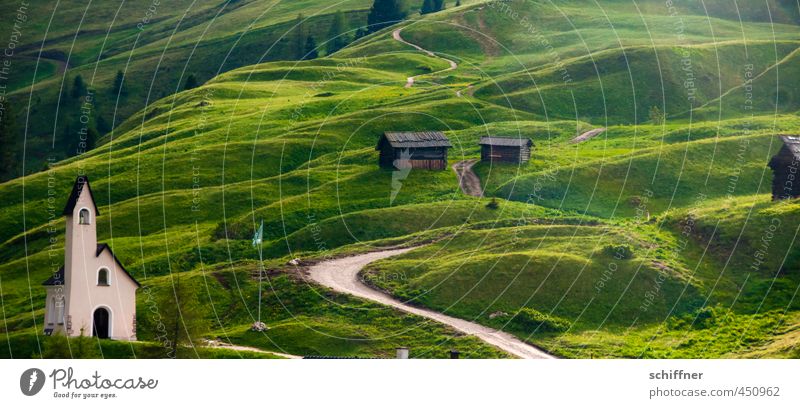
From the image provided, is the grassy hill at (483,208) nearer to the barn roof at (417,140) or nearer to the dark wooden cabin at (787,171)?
the dark wooden cabin at (787,171)

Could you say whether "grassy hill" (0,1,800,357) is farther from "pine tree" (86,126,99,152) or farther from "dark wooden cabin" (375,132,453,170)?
"pine tree" (86,126,99,152)

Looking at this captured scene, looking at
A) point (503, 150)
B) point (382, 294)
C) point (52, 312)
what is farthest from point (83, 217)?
point (503, 150)

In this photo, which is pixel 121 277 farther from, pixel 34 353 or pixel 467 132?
pixel 467 132

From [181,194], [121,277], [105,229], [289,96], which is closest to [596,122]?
[289,96]

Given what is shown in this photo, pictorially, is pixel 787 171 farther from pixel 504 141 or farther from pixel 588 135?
pixel 588 135

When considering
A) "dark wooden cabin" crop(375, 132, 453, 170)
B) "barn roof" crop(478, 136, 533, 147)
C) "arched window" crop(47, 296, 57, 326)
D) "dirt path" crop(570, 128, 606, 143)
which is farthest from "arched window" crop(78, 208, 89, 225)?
"dirt path" crop(570, 128, 606, 143)
